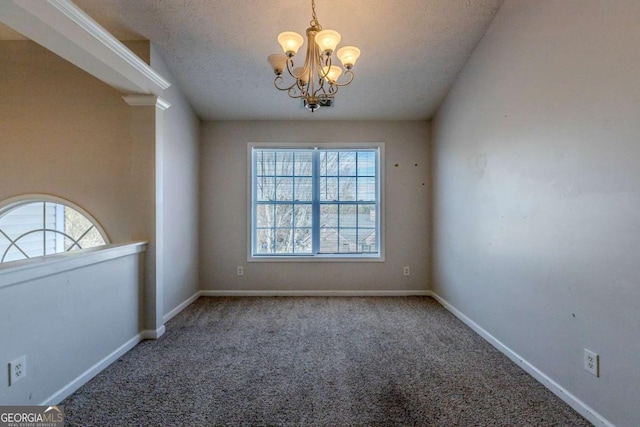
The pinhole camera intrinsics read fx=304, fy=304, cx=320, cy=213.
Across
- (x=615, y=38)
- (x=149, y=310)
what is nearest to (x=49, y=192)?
(x=149, y=310)

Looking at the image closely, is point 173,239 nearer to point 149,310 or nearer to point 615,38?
point 149,310

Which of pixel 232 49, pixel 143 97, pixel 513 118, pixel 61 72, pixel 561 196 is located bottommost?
pixel 561 196

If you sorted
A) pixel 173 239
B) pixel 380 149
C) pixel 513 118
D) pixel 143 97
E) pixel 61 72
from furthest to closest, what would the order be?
pixel 380 149
pixel 173 239
pixel 61 72
pixel 143 97
pixel 513 118

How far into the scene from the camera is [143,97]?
2688 millimetres

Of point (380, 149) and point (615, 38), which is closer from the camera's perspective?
point (615, 38)

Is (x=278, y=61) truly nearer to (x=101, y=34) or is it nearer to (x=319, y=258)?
(x=101, y=34)

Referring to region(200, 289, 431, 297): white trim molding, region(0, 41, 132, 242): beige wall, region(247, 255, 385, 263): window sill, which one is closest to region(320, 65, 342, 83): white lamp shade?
region(0, 41, 132, 242): beige wall

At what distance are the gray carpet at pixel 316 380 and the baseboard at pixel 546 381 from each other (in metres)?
0.04

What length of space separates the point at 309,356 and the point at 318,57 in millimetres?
2287

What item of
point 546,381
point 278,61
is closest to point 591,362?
point 546,381

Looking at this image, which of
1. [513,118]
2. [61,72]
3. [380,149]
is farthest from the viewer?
[380,149]

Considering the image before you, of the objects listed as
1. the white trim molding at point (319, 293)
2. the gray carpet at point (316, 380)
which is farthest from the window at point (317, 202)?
the gray carpet at point (316, 380)

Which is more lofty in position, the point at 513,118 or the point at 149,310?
the point at 513,118

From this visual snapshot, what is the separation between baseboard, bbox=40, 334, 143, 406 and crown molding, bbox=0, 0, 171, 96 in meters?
2.14
